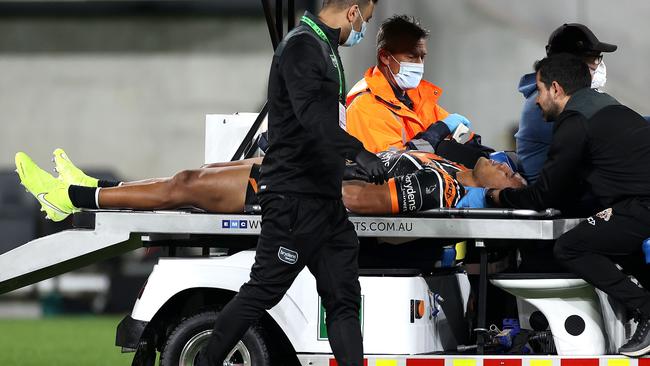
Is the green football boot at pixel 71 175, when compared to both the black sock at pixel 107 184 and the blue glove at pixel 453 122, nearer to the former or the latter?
the black sock at pixel 107 184

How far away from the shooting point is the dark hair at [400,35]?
6.31m

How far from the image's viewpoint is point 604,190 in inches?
207

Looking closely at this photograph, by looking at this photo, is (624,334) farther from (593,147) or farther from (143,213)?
(143,213)

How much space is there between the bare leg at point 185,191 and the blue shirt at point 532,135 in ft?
4.19

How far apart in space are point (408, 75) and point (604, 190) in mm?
1381

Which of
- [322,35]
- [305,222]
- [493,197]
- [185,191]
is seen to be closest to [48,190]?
[185,191]

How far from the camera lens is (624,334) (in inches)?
207

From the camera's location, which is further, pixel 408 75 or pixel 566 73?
pixel 408 75

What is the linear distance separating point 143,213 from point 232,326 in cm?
69

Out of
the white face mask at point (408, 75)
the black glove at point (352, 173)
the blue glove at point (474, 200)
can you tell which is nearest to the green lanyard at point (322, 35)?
the black glove at point (352, 173)

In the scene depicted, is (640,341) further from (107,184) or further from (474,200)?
(107,184)

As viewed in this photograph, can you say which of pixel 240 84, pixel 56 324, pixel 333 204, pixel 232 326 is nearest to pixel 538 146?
pixel 333 204

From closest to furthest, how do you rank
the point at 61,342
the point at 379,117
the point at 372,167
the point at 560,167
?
the point at 372,167 < the point at 560,167 < the point at 379,117 < the point at 61,342

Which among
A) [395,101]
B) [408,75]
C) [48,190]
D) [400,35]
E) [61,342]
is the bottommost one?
[61,342]
